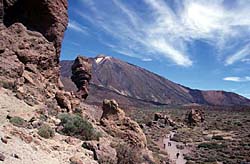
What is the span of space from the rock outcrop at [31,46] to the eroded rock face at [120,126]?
3250mm

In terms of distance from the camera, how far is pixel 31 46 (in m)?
18.5

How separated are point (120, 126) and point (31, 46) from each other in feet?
21.2

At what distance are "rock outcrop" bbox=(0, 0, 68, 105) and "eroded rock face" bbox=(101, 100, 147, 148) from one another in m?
3.25

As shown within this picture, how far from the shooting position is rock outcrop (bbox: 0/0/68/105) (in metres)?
16.7

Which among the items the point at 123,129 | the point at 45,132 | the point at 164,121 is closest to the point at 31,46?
the point at 123,129

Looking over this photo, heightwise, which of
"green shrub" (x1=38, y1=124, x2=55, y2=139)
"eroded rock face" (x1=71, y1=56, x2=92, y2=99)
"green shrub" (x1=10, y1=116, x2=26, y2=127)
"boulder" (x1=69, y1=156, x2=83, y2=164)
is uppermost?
"eroded rock face" (x1=71, y1=56, x2=92, y2=99)

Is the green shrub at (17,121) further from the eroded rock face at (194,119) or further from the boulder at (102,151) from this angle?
the eroded rock face at (194,119)

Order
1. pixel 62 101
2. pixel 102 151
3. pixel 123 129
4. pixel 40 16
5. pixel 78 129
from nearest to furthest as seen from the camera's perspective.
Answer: pixel 102 151 < pixel 78 129 < pixel 123 129 < pixel 62 101 < pixel 40 16

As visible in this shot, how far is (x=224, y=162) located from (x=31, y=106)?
1537 cm

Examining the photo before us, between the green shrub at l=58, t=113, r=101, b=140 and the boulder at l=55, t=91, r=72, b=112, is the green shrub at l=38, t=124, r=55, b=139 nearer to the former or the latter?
the green shrub at l=58, t=113, r=101, b=140

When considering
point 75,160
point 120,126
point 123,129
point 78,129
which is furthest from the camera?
point 120,126

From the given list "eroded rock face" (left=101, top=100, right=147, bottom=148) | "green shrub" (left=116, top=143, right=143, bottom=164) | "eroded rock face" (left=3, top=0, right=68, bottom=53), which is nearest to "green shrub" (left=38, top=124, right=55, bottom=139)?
"green shrub" (left=116, top=143, right=143, bottom=164)

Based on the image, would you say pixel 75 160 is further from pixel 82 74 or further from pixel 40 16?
pixel 82 74

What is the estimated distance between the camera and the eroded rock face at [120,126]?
15627 mm
